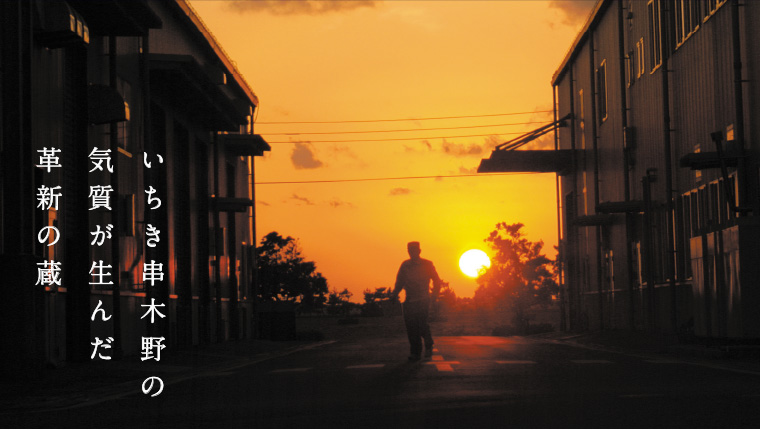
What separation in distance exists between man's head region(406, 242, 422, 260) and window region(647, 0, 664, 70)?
50.2ft

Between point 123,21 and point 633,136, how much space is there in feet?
57.0

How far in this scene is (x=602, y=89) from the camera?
132 feet

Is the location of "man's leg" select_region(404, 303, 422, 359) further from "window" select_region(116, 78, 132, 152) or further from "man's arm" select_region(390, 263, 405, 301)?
"window" select_region(116, 78, 132, 152)

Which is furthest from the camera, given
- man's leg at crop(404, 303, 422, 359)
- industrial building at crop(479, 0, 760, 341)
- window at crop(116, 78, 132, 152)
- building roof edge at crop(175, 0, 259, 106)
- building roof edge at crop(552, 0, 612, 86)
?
building roof edge at crop(552, 0, 612, 86)

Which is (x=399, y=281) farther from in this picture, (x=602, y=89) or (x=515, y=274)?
(x=515, y=274)

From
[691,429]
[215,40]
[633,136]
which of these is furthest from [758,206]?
[215,40]

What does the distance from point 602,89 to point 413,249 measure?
24697mm

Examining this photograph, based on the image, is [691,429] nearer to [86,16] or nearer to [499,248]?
[86,16]

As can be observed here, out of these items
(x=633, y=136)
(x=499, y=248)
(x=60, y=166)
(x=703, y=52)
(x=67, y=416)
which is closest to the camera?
(x=67, y=416)

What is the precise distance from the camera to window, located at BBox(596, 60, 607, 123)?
130ft

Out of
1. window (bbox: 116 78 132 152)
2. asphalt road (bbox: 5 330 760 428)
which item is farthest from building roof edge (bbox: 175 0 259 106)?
asphalt road (bbox: 5 330 760 428)

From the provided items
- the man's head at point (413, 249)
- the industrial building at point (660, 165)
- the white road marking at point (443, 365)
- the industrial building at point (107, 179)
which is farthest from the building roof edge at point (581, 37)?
the white road marking at point (443, 365)

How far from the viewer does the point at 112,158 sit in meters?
22.0

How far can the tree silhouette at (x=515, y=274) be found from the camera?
345ft
